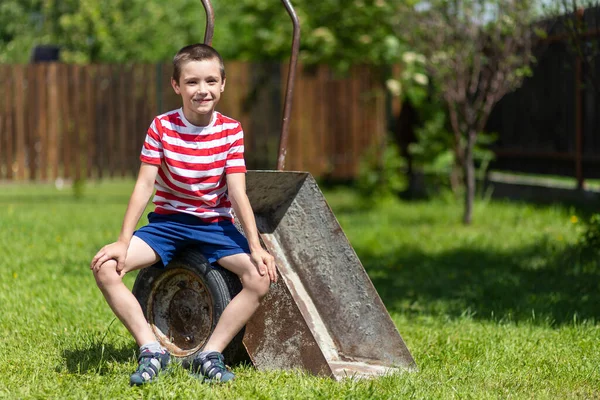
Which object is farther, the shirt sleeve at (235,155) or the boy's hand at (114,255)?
the shirt sleeve at (235,155)

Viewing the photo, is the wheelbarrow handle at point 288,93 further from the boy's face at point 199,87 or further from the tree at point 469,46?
the tree at point 469,46

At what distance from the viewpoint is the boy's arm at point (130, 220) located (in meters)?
3.71

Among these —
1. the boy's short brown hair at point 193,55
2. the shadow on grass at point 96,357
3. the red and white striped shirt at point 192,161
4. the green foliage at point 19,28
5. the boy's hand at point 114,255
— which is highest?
the green foliage at point 19,28

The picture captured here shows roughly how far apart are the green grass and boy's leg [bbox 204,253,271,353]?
7.2 inches

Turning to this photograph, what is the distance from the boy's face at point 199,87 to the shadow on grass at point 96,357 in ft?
3.53

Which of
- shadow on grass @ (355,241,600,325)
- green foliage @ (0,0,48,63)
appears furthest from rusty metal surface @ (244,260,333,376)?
green foliage @ (0,0,48,63)

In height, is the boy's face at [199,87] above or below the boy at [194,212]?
above

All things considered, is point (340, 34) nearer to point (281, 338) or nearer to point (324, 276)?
point (324, 276)

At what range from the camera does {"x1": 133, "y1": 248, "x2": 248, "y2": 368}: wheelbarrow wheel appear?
3900 millimetres

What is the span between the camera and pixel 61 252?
7219 millimetres

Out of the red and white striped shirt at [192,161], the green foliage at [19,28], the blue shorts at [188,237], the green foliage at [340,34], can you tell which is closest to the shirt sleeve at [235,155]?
the red and white striped shirt at [192,161]

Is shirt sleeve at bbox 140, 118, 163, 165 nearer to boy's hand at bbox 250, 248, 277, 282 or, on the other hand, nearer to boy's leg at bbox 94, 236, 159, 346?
boy's leg at bbox 94, 236, 159, 346

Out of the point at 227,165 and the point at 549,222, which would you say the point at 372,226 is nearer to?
the point at 549,222

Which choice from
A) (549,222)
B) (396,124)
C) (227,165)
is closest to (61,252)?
(227,165)
